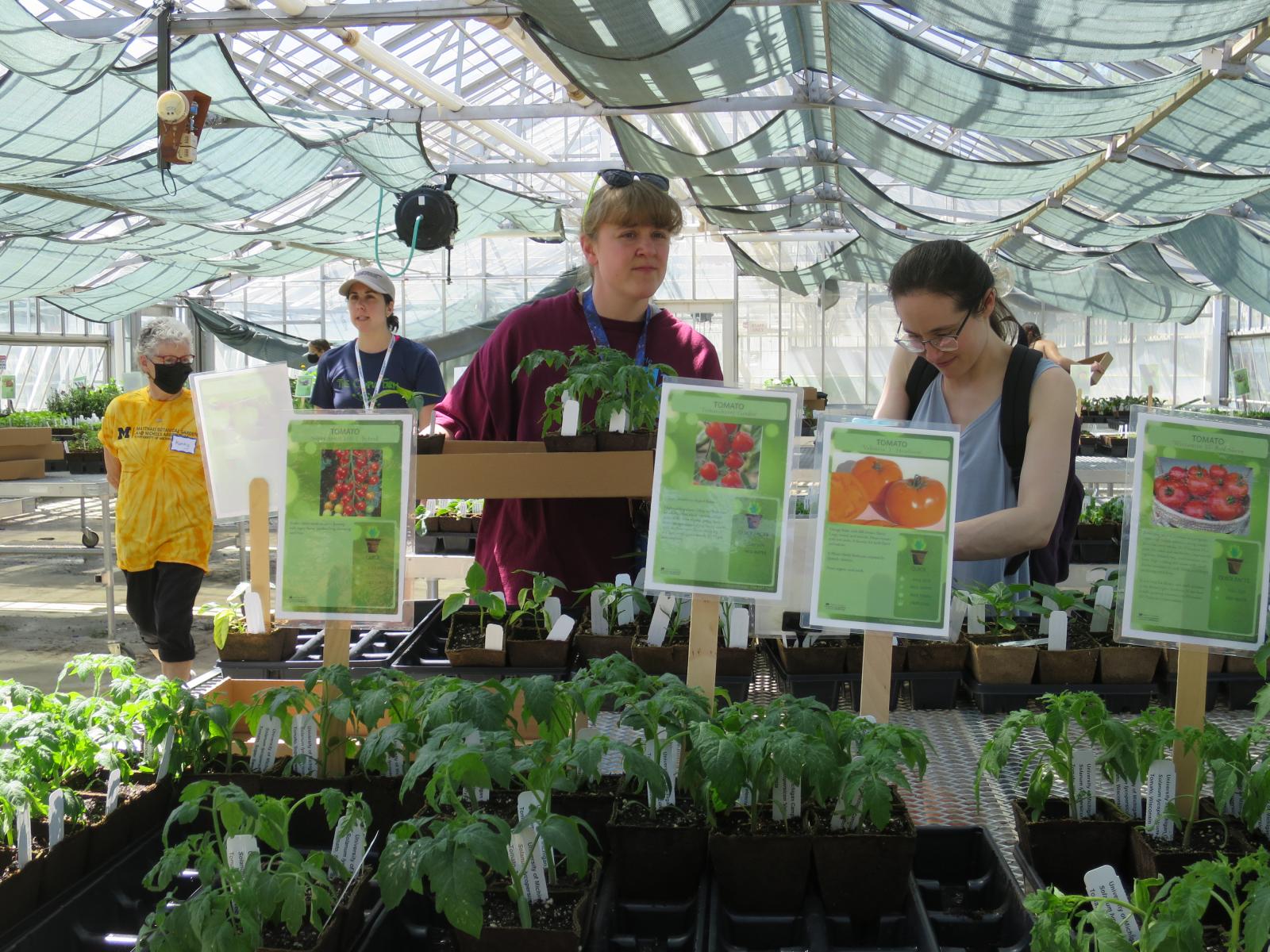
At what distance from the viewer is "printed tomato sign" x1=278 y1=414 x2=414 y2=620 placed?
1.44m

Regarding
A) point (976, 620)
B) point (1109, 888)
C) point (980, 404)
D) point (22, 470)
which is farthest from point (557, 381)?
point (22, 470)

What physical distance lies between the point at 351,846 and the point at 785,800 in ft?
1.60

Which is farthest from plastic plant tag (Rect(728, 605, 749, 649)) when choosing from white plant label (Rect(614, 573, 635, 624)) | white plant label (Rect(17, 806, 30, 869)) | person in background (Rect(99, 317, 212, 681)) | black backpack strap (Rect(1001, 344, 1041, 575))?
person in background (Rect(99, 317, 212, 681))

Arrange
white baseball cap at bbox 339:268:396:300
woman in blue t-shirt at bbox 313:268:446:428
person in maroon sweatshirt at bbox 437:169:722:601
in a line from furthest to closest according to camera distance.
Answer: white baseball cap at bbox 339:268:396:300 → woman in blue t-shirt at bbox 313:268:446:428 → person in maroon sweatshirt at bbox 437:169:722:601

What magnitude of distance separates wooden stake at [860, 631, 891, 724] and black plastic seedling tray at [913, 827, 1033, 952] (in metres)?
0.16

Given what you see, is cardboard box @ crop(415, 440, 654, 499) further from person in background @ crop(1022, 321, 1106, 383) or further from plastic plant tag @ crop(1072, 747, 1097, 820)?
person in background @ crop(1022, 321, 1106, 383)

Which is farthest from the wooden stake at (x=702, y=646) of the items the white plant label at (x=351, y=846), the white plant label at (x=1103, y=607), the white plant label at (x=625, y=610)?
the white plant label at (x=1103, y=607)

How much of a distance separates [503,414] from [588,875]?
1.33m

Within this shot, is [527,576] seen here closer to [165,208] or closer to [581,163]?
[165,208]

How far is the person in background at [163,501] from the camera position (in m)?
3.92

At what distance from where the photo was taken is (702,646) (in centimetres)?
143

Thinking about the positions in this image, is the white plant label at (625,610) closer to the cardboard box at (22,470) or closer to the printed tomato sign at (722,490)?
the printed tomato sign at (722,490)

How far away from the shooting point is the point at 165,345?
3902 mm

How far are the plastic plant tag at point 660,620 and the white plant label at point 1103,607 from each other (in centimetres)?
77
